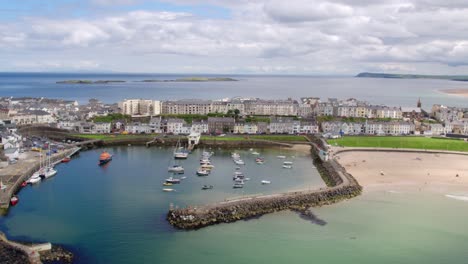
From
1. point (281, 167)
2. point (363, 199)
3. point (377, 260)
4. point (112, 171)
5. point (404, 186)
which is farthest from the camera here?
point (281, 167)

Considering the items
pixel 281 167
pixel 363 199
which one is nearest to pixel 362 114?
pixel 281 167

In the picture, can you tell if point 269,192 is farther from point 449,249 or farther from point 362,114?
point 362,114

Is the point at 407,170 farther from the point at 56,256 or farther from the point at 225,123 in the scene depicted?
the point at 56,256

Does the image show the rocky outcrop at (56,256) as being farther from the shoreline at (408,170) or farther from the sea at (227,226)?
the shoreline at (408,170)

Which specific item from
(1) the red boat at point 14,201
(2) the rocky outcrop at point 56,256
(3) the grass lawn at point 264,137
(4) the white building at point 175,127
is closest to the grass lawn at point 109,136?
(4) the white building at point 175,127

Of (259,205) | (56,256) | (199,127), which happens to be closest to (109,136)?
(199,127)

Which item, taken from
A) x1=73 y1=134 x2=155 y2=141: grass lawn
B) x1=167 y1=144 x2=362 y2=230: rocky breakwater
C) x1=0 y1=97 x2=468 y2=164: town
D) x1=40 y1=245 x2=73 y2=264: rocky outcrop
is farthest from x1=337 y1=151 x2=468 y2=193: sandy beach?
x1=73 y1=134 x2=155 y2=141: grass lawn
